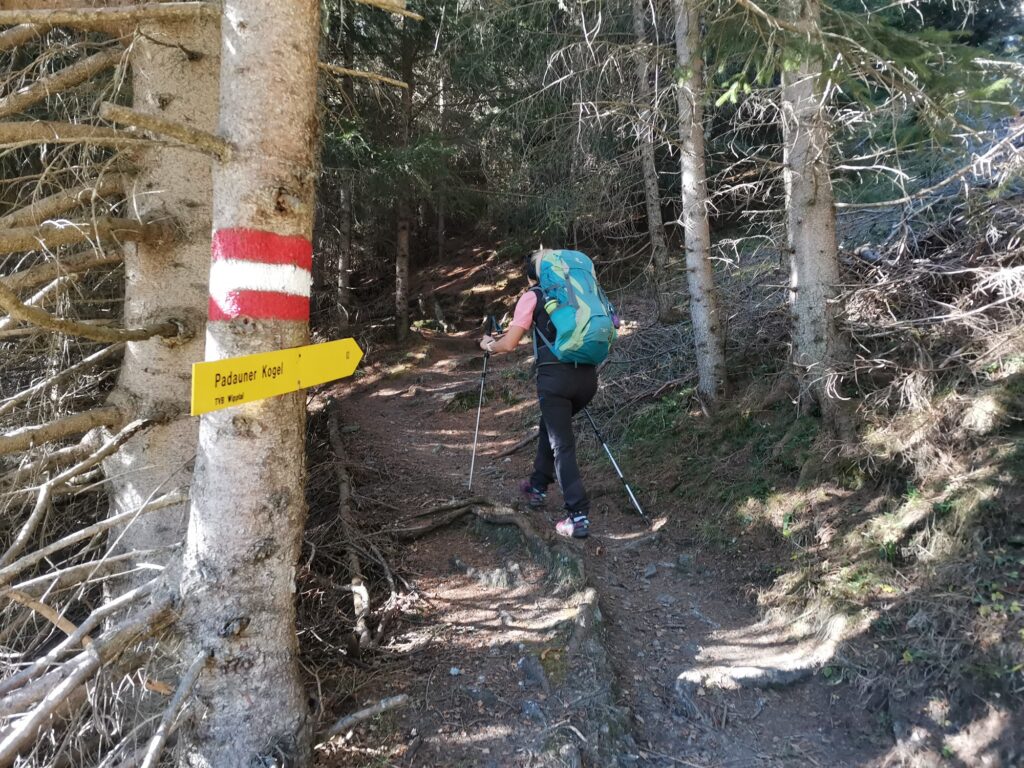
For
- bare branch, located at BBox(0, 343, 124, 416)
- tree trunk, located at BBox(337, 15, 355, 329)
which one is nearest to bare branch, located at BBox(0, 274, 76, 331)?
bare branch, located at BBox(0, 343, 124, 416)

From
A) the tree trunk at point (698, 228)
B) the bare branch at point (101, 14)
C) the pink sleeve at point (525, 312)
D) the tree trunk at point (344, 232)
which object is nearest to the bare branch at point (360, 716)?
the pink sleeve at point (525, 312)

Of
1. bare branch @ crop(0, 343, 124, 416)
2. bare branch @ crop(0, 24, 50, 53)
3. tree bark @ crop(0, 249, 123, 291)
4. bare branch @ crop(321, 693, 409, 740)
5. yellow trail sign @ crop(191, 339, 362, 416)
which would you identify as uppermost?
bare branch @ crop(0, 24, 50, 53)

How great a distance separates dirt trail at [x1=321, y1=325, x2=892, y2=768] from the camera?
2.91 m

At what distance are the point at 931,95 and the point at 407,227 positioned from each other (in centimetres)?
1263

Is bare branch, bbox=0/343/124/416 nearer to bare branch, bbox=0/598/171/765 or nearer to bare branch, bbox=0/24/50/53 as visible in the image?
bare branch, bbox=0/24/50/53

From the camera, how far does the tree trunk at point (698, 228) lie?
6.29m

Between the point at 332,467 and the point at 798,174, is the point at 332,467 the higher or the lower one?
the lower one

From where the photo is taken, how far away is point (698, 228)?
641 cm

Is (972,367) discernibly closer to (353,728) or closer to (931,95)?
(931,95)

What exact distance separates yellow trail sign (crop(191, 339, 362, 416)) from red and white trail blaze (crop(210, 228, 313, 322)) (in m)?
0.18

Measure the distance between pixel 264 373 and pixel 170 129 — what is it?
93 centimetres

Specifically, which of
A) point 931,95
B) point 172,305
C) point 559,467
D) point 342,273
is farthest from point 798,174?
point 342,273

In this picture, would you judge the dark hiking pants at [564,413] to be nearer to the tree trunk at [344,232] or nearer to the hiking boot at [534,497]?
the hiking boot at [534,497]

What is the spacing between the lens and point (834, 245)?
5051mm
